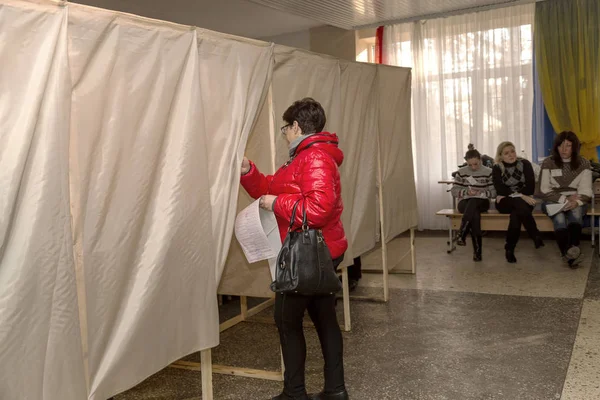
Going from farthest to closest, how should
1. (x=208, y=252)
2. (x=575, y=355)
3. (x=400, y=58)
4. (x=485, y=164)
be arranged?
(x=400, y=58) → (x=485, y=164) → (x=575, y=355) → (x=208, y=252)

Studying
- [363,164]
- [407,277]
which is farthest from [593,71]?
[363,164]

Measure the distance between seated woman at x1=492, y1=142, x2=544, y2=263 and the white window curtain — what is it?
959mm

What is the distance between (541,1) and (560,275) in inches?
124

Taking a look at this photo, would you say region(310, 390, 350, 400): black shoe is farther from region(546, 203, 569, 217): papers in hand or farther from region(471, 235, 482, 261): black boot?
region(546, 203, 569, 217): papers in hand

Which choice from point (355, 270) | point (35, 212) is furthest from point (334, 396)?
point (355, 270)

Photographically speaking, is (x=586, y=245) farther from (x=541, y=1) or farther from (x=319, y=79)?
(x=319, y=79)

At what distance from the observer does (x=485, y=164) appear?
707 cm

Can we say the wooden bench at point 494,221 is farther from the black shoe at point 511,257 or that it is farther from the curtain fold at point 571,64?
the curtain fold at point 571,64

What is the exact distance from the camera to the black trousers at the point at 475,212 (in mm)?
6333

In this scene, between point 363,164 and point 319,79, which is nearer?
point 319,79

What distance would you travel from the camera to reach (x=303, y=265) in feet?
8.30

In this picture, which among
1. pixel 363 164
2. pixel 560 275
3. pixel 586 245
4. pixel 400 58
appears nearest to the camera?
pixel 363 164

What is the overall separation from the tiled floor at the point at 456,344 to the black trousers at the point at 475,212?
83 centimetres

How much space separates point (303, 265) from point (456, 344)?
1600 mm
